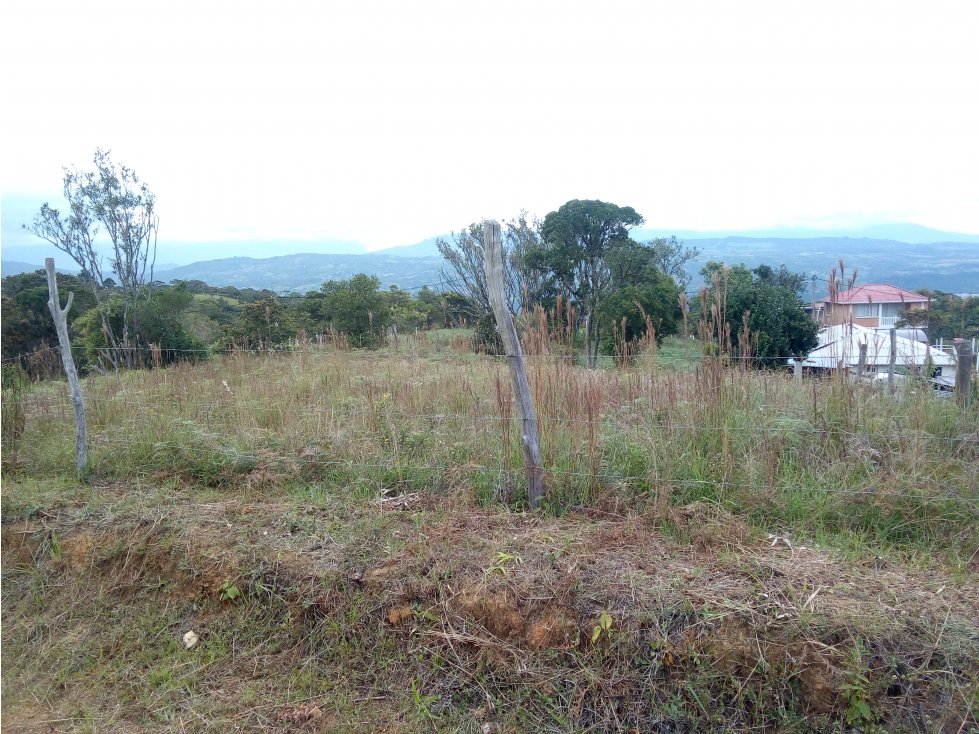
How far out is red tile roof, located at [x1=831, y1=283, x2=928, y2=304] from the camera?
4504mm

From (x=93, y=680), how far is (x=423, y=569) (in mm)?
1779

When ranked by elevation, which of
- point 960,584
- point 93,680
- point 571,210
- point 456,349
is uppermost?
point 571,210

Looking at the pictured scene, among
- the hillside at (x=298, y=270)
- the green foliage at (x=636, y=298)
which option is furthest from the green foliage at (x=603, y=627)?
the hillside at (x=298, y=270)

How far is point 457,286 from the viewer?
14.4 m

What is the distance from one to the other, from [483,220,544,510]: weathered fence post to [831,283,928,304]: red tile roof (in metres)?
2.36

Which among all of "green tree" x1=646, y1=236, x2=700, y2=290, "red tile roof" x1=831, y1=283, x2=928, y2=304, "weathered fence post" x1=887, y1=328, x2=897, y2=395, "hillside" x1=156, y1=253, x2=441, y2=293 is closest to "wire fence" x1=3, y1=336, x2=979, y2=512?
"weathered fence post" x1=887, y1=328, x2=897, y2=395

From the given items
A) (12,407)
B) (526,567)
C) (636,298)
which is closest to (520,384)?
(526,567)

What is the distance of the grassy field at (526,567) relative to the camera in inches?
109

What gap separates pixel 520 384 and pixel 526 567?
43.6 inches

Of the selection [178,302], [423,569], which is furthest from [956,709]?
[178,302]

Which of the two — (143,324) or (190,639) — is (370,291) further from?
(190,639)

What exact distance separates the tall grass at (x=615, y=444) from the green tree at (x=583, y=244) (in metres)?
9.03

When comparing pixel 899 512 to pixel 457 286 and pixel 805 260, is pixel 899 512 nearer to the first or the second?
pixel 457 286

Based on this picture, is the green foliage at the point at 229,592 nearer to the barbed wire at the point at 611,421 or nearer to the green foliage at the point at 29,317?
the barbed wire at the point at 611,421
